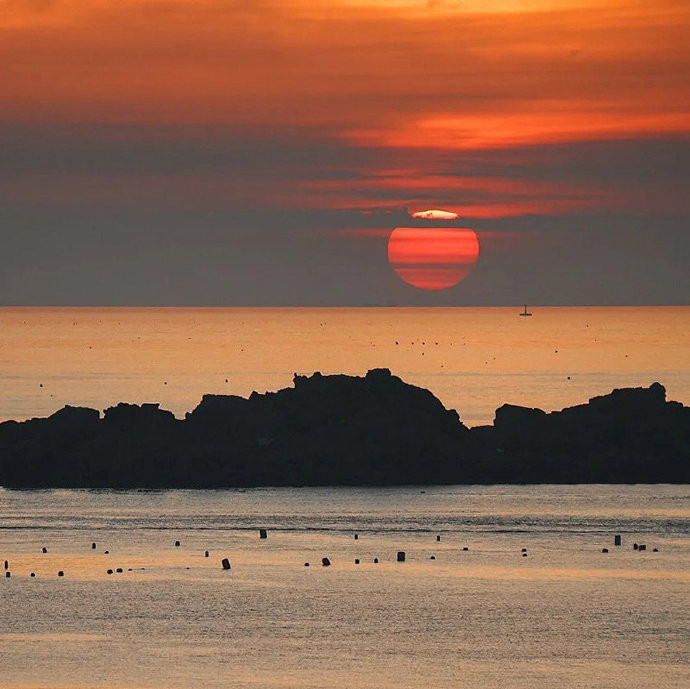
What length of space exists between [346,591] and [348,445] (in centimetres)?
4136

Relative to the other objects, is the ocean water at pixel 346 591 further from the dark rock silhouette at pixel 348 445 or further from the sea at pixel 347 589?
the dark rock silhouette at pixel 348 445

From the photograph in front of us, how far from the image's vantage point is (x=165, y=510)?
337 ft

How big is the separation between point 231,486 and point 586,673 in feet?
182

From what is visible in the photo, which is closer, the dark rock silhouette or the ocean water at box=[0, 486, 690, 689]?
the ocean water at box=[0, 486, 690, 689]

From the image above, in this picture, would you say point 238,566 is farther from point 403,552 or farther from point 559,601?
point 559,601

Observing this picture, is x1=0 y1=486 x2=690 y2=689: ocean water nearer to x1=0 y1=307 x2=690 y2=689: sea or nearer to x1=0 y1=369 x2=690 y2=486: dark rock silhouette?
x1=0 y1=307 x2=690 y2=689: sea

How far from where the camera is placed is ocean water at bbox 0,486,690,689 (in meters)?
61.9

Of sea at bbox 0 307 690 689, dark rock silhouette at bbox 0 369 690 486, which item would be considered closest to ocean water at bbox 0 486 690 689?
sea at bbox 0 307 690 689

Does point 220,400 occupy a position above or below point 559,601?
above

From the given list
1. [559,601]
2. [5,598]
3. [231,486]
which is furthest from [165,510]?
[559,601]

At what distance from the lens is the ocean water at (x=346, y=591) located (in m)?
61.9

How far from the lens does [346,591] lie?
251 feet

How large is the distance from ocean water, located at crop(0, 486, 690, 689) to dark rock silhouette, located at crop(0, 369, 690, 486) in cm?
498

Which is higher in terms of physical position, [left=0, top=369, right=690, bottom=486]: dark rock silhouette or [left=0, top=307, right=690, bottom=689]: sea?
[left=0, top=369, right=690, bottom=486]: dark rock silhouette
